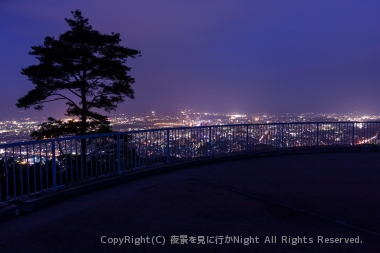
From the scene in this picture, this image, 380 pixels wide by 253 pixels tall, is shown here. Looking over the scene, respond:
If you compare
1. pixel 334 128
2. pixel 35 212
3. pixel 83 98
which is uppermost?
pixel 83 98

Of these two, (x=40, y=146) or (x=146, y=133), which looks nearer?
(x=40, y=146)

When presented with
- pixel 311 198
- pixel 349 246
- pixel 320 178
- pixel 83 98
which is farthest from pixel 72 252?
pixel 83 98

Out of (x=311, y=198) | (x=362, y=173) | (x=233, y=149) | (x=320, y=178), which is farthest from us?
(x=233, y=149)

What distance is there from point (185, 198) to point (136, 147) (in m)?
3.09

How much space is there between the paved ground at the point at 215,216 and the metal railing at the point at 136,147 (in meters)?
0.87

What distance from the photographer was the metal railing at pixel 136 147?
5.98 metres

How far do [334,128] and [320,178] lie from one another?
7407mm

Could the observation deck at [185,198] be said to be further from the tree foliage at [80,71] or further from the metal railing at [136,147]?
the tree foliage at [80,71]

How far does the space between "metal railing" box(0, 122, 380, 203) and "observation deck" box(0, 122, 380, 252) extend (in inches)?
1.5

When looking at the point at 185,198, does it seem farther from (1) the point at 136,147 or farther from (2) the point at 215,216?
(1) the point at 136,147

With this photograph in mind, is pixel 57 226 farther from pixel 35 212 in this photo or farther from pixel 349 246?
pixel 349 246

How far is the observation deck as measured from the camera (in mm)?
4055

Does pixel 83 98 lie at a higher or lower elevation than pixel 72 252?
higher

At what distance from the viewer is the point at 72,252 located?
3.68m
